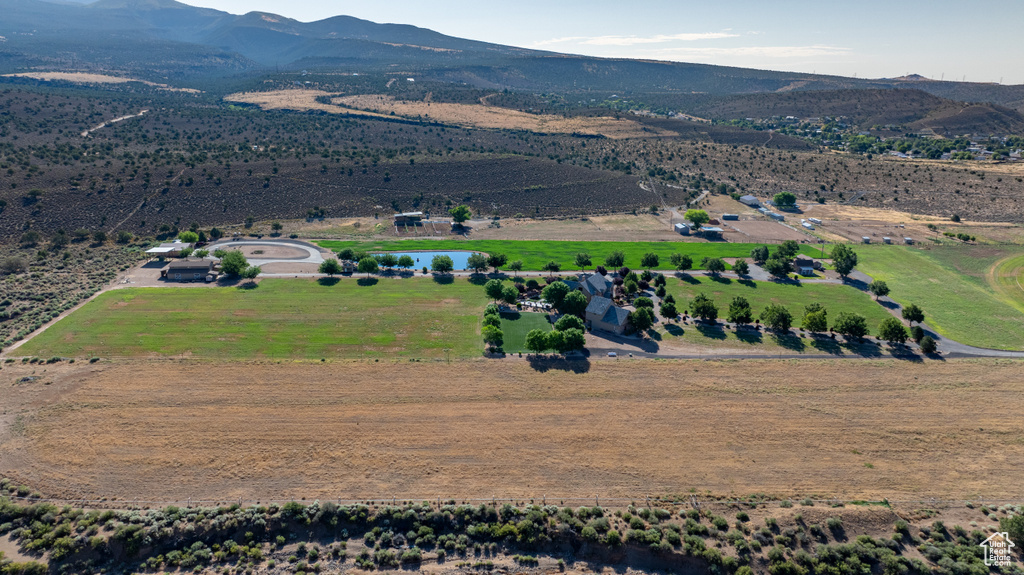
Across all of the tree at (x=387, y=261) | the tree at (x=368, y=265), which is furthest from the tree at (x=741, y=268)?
the tree at (x=368, y=265)

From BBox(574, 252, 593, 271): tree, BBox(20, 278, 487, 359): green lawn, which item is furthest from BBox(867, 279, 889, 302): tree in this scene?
BBox(20, 278, 487, 359): green lawn

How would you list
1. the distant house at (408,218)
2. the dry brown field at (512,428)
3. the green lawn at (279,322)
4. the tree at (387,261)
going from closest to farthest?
the dry brown field at (512,428)
the green lawn at (279,322)
the tree at (387,261)
the distant house at (408,218)

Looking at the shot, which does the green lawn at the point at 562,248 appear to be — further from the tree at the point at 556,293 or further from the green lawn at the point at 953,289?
the tree at the point at 556,293

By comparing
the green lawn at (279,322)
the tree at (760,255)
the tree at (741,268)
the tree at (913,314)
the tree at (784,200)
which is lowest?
the green lawn at (279,322)

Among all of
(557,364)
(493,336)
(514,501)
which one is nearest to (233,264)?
(493,336)

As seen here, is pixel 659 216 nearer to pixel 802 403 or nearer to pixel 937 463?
pixel 802 403

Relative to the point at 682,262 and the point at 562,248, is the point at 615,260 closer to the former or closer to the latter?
the point at 682,262

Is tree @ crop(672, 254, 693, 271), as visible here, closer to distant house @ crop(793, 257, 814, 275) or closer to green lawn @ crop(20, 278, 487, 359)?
distant house @ crop(793, 257, 814, 275)
